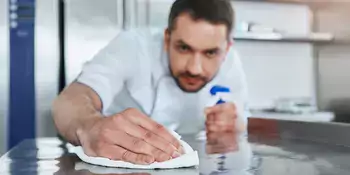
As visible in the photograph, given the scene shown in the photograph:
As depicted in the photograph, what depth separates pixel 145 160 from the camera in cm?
66

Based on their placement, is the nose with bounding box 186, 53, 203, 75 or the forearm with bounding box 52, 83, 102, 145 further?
the nose with bounding box 186, 53, 203, 75

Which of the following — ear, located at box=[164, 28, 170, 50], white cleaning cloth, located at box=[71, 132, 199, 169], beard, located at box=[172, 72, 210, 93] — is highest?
ear, located at box=[164, 28, 170, 50]

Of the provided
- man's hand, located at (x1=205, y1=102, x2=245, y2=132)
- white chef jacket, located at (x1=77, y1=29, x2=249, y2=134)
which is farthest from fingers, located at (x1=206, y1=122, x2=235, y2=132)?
white chef jacket, located at (x1=77, y1=29, x2=249, y2=134)

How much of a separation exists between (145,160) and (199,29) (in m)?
0.84

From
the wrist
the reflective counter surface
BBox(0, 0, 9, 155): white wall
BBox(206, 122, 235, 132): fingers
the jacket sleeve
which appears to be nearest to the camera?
the reflective counter surface

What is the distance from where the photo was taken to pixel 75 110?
3.41ft

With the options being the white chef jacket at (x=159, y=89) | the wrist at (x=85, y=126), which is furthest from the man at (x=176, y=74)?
the wrist at (x=85, y=126)

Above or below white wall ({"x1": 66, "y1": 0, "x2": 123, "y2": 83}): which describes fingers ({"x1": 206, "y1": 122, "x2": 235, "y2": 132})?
below

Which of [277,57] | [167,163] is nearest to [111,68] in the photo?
[167,163]

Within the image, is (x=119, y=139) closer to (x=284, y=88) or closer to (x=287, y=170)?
(x=287, y=170)

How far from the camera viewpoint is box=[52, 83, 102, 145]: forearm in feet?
3.10

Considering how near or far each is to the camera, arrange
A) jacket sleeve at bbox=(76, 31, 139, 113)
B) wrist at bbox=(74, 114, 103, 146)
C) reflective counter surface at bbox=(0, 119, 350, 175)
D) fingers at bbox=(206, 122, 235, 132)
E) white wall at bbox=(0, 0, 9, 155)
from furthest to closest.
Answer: white wall at bbox=(0, 0, 9, 155) < fingers at bbox=(206, 122, 235, 132) < jacket sleeve at bbox=(76, 31, 139, 113) < wrist at bbox=(74, 114, 103, 146) < reflective counter surface at bbox=(0, 119, 350, 175)

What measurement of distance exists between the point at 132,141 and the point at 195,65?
803mm

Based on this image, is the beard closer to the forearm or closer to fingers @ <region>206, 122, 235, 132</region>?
fingers @ <region>206, 122, 235, 132</region>
